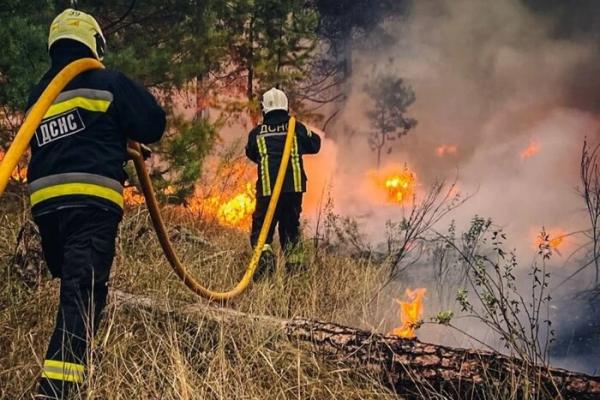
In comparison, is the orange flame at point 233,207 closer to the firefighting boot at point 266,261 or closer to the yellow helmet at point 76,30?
the firefighting boot at point 266,261

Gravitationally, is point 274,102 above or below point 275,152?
above

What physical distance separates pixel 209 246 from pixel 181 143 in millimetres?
1332

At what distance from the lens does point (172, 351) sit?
2549mm

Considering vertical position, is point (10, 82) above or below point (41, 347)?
above

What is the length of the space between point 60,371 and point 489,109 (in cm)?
996

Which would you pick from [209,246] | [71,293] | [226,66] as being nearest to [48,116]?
[71,293]

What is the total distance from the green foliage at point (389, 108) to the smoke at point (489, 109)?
0.21 m

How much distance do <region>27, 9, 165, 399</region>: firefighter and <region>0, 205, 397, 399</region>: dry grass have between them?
21 centimetres

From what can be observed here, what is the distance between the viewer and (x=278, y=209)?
6047 millimetres

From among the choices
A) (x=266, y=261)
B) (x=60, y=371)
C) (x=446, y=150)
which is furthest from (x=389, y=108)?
(x=60, y=371)

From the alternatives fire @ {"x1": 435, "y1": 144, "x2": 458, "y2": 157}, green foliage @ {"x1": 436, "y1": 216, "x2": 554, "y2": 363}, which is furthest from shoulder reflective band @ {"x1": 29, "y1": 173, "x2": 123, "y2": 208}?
fire @ {"x1": 435, "y1": 144, "x2": 458, "y2": 157}

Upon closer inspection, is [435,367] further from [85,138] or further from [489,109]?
[489,109]

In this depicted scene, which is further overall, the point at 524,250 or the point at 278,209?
the point at 524,250

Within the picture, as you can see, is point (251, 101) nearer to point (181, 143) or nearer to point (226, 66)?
point (226, 66)
